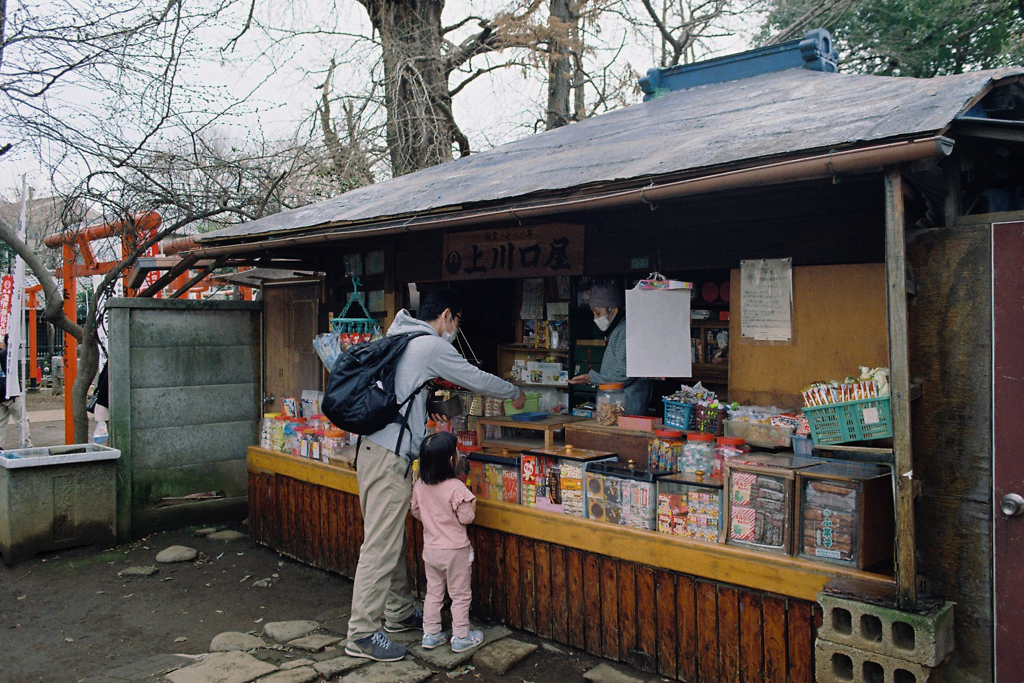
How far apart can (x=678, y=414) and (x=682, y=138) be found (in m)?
1.91

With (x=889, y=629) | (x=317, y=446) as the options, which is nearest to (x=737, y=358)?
(x=889, y=629)

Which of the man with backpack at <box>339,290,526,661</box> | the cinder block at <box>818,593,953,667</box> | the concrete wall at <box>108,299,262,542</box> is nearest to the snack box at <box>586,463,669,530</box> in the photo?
the man with backpack at <box>339,290,526,661</box>

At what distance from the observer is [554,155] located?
6160 mm

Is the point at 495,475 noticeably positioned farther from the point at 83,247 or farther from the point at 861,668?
the point at 83,247

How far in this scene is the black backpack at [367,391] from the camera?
4.95 m

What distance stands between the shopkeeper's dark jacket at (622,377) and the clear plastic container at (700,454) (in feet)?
3.07

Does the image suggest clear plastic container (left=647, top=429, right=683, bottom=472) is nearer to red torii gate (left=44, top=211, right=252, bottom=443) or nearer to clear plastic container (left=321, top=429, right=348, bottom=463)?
clear plastic container (left=321, top=429, right=348, bottom=463)

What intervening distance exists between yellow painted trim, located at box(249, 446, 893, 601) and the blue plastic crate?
0.84m

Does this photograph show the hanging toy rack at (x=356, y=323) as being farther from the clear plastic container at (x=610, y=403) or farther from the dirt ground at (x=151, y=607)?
the clear plastic container at (x=610, y=403)

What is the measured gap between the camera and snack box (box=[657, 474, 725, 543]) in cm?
435

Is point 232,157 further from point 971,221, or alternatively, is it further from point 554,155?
point 971,221

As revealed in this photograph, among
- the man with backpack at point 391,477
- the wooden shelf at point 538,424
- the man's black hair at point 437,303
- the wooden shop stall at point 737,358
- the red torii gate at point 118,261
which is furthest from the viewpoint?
the red torii gate at point 118,261

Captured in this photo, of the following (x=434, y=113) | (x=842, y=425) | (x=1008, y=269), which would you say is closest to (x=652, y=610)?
(x=842, y=425)

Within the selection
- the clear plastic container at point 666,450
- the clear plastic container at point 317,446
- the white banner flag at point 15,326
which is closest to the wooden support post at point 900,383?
the clear plastic container at point 666,450
